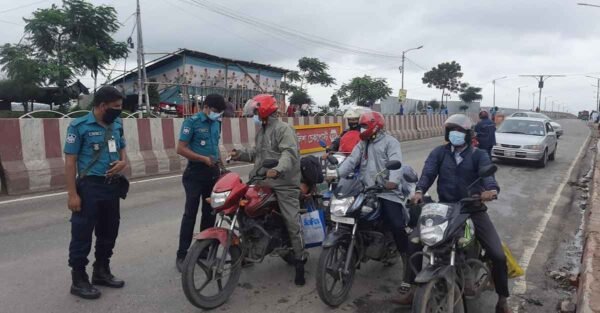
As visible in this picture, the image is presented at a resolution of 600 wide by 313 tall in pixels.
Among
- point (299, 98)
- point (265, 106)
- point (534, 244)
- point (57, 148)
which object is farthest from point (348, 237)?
point (299, 98)

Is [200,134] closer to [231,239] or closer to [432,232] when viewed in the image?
[231,239]

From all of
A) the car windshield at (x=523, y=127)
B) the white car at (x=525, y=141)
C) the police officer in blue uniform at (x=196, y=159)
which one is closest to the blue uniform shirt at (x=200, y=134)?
the police officer in blue uniform at (x=196, y=159)

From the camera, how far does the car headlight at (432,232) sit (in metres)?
3.19

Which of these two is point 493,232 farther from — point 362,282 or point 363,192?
point 362,282

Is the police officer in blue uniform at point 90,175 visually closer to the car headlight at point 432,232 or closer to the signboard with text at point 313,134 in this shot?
the car headlight at point 432,232

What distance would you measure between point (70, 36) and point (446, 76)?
53432 millimetres

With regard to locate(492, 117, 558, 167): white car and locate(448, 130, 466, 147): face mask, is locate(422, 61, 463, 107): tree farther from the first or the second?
locate(448, 130, 466, 147): face mask

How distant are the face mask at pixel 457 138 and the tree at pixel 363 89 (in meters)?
41.4

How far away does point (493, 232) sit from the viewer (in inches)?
144

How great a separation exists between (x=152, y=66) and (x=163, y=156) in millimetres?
24353

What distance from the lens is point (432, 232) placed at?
3.22m

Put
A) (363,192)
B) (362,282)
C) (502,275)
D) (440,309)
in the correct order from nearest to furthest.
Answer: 1. (440,309)
2. (502,275)
3. (363,192)
4. (362,282)

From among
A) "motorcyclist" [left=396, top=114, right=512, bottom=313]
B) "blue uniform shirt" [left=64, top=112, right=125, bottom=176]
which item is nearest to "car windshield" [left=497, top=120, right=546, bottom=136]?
"motorcyclist" [left=396, top=114, right=512, bottom=313]

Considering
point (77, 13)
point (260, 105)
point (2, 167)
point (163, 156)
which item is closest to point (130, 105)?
point (77, 13)
